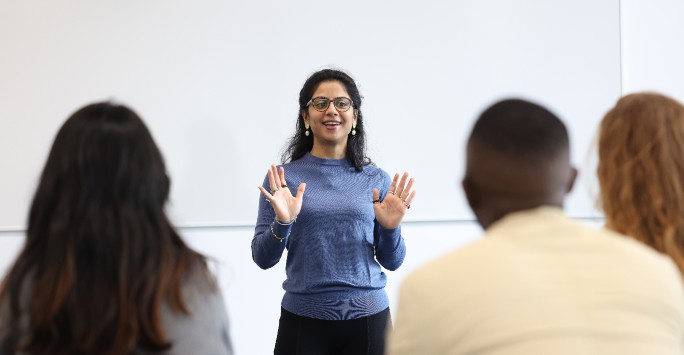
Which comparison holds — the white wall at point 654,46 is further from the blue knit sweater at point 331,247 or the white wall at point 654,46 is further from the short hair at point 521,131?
the short hair at point 521,131

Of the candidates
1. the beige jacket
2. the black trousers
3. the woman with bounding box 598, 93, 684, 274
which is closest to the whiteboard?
the black trousers

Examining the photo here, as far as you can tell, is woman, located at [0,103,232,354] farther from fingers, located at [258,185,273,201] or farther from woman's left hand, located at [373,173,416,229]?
woman's left hand, located at [373,173,416,229]

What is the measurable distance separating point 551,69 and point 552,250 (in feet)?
9.63

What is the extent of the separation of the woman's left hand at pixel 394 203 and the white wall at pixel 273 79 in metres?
0.86

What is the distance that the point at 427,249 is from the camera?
3.63 metres

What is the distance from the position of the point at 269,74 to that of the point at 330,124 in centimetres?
98

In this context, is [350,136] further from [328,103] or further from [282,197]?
[282,197]

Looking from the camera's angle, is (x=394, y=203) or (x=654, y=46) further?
(x=654, y=46)

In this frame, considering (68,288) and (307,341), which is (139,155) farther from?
(307,341)

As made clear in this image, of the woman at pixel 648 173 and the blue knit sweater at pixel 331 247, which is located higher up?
the woman at pixel 648 173

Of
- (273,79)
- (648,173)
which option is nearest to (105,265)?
(648,173)

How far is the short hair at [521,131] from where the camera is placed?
44.9 inches

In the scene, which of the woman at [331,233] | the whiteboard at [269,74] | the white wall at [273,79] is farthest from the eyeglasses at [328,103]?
the white wall at [273,79]

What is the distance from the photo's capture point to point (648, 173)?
1506mm
